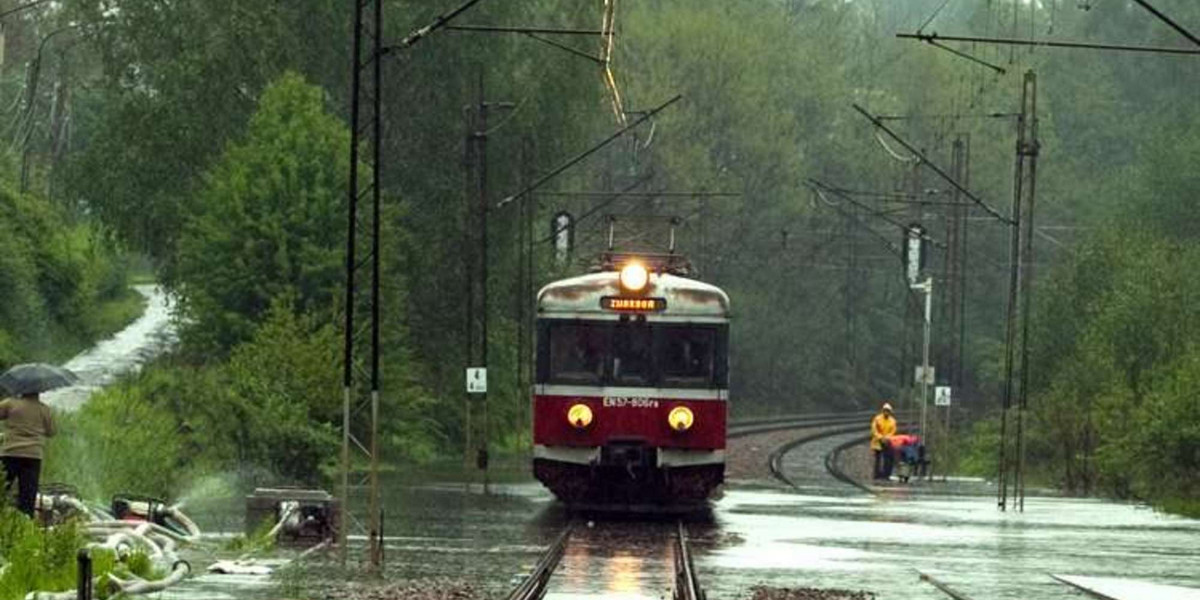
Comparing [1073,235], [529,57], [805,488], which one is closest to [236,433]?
[805,488]

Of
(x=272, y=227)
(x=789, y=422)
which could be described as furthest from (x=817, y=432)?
(x=272, y=227)

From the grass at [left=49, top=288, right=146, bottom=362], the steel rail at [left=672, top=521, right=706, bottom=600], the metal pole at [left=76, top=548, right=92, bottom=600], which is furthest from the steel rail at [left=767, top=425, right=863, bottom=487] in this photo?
the metal pole at [left=76, top=548, right=92, bottom=600]

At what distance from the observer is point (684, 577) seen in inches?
899

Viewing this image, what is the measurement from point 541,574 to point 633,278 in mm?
9672

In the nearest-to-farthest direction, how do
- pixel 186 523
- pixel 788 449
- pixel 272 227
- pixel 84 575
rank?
pixel 84 575 → pixel 186 523 → pixel 272 227 → pixel 788 449

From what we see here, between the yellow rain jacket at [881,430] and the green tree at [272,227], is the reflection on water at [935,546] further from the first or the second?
the yellow rain jacket at [881,430]

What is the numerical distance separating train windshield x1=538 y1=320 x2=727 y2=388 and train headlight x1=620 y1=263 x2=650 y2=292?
0.45 meters

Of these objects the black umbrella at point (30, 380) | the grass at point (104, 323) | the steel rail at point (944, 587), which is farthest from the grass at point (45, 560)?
the grass at point (104, 323)

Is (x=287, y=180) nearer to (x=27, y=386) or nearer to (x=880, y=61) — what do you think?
(x=27, y=386)

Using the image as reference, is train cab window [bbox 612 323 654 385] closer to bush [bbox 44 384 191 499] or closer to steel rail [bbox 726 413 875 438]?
bush [bbox 44 384 191 499]

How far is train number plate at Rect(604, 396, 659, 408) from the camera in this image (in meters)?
32.0

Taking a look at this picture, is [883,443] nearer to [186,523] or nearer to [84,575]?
[186,523]

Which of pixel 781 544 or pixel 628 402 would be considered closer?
pixel 781 544

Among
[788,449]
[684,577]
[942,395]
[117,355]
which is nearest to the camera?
[684,577]
